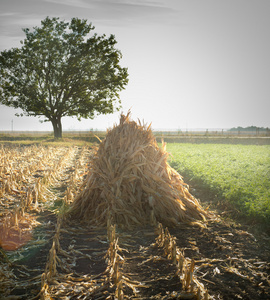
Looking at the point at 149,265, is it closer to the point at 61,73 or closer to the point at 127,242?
the point at 127,242

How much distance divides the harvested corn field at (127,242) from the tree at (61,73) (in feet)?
91.6

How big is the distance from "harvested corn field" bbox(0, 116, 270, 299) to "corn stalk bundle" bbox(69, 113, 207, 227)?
2 centimetres

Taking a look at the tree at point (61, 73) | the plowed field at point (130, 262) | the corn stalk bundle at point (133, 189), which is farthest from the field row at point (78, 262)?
the tree at point (61, 73)

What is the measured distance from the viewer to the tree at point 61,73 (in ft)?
111

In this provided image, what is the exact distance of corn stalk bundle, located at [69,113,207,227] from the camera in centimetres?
642

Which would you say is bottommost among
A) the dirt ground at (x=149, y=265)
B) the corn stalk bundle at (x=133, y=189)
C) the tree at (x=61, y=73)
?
the dirt ground at (x=149, y=265)

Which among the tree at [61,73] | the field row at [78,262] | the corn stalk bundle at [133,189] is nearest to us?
the field row at [78,262]

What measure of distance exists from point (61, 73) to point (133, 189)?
3085 cm

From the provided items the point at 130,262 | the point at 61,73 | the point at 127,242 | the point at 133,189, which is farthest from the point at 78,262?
the point at 61,73

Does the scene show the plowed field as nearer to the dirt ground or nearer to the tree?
the dirt ground

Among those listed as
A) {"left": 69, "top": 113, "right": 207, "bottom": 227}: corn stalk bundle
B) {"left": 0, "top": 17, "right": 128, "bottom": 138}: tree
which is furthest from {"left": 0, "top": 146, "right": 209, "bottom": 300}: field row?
{"left": 0, "top": 17, "right": 128, "bottom": 138}: tree

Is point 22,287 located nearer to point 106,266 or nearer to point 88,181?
point 106,266

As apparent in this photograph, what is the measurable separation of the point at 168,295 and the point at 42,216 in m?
4.37

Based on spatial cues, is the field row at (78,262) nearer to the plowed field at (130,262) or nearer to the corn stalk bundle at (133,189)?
the plowed field at (130,262)
